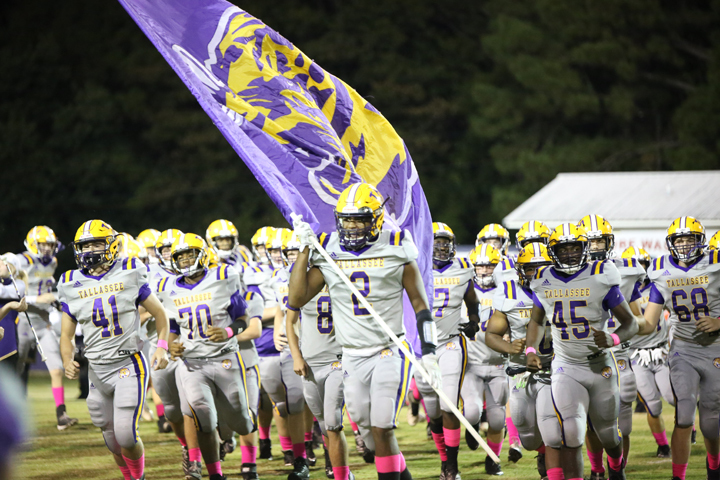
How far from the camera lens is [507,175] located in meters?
29.4

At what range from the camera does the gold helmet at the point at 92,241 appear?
689 centimetres

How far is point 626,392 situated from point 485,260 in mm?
1840

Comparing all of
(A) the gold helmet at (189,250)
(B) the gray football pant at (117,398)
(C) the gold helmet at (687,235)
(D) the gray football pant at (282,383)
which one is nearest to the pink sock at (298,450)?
(D) the gray football pant at (282,383)

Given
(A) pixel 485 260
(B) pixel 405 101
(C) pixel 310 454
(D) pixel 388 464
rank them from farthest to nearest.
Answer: (B) pixel 405 101, (C) pixel 310 454, (A) pixel 485 260, (D) pixel 388 464

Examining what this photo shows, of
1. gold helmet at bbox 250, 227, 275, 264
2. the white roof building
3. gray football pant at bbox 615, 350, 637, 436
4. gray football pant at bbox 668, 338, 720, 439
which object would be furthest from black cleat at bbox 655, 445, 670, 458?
the white roof building

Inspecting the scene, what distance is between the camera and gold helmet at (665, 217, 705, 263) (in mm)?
7539

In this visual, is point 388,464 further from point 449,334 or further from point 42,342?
point 42,342

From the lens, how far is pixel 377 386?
18.8ft

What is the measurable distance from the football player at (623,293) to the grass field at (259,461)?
29.1 inches

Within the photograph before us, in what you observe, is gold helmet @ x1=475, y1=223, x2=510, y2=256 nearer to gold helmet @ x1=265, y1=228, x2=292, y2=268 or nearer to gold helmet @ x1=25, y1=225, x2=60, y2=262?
gold helmet @ x1=265, y1=228, x2=292, y2=268

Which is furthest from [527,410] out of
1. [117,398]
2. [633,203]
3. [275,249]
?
[633,203]

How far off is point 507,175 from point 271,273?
20.6m

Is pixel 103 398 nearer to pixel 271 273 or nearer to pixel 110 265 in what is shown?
pixel 110 265

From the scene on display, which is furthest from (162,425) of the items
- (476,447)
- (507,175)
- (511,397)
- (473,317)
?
(507,175)
